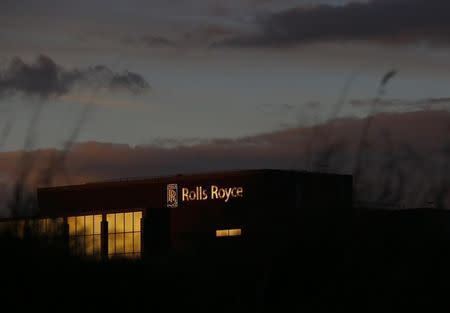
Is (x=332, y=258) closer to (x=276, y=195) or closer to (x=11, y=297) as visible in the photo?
(x=11, y=297)

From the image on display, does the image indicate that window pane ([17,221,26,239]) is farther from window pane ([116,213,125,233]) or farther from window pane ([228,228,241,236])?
window pane ([116,213,125,233])

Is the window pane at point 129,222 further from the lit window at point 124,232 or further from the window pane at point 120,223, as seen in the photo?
the window pane at point 120,223

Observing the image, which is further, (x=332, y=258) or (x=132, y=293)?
(x=332, y=258)

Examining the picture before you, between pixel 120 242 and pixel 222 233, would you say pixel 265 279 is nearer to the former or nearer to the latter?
pixel 222 233

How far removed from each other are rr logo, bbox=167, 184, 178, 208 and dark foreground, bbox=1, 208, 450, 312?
4647cm

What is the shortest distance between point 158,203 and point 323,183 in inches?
573

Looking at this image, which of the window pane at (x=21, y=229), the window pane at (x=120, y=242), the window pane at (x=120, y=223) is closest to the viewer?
the window pane at (x=21, y=229)

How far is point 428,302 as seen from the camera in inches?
1462

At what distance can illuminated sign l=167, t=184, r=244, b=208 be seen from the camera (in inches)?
3629

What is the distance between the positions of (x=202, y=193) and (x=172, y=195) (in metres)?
2.90

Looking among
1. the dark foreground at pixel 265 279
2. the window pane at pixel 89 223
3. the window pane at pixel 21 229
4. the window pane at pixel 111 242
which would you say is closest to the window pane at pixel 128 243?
the window pane at pixel 111 242

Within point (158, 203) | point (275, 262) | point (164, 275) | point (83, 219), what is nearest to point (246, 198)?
point (158, 203)

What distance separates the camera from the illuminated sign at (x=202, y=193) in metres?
92.2

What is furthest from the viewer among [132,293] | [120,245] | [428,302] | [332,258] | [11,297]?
[120,245]
